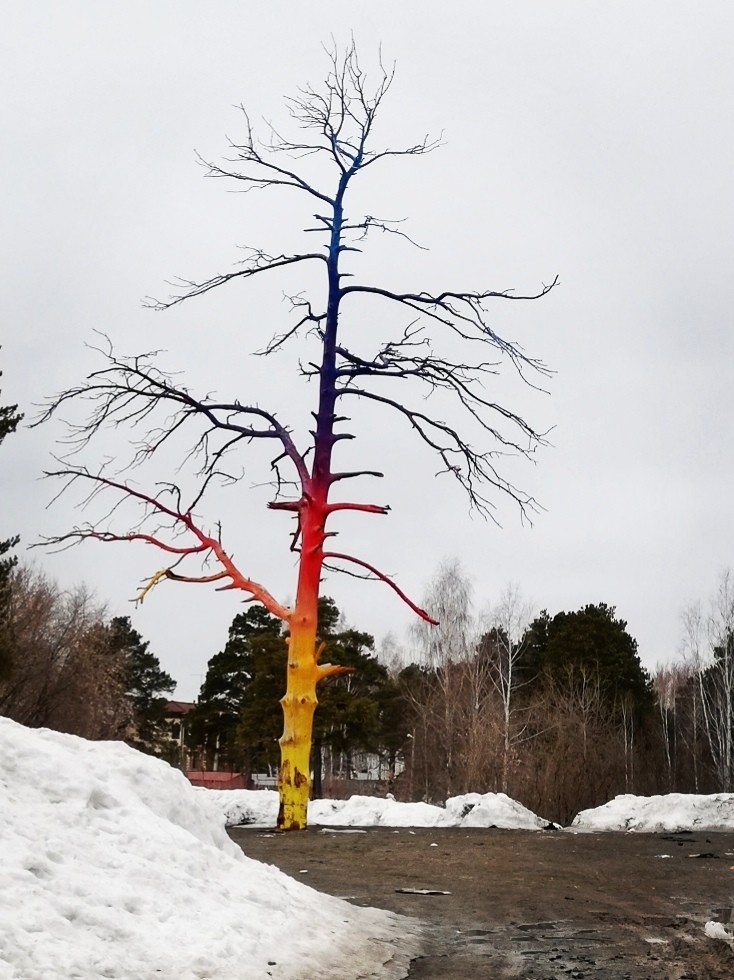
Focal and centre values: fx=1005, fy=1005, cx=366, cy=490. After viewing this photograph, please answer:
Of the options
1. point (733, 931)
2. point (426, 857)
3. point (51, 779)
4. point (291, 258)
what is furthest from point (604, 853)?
point (291, 258)

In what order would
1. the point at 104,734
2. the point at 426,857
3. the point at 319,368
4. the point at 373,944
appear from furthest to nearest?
the point at 104,734
the point at 319,368
the point at 426,857
the point at 373,944

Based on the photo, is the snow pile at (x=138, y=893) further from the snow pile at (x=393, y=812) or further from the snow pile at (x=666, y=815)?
the snow pile at (x=666, y=815)

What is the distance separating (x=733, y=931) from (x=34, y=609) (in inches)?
1638

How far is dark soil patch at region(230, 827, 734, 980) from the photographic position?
17.1 feet

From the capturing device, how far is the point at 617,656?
5178 cm

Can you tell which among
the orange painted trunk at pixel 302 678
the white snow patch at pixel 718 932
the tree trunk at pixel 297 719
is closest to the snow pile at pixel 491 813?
the orange painted trunk at pixel 302 678

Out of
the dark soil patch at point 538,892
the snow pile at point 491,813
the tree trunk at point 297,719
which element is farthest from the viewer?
the snow pile at point 491,813

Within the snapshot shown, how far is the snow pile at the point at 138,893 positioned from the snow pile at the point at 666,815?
32.4 ft

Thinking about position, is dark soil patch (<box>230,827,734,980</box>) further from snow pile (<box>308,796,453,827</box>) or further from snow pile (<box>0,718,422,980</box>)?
snow pile (<box>308,796,453,827</box>)

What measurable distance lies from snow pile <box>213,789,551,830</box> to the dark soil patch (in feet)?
6.92

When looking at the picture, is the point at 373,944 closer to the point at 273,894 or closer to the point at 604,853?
the point at 273,894

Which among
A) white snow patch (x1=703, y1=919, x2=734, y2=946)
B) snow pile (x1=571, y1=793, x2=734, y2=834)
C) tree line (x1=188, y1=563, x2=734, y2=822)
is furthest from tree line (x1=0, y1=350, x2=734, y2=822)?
white snow patch (x1=703, y1=919, x2=734, y2=946)

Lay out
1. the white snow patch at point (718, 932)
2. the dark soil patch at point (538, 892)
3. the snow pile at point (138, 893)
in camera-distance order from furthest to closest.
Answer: the white snow patch at point (718, 932), the dark soil patch at point (538, 892), the snow pile at point (138, 893)

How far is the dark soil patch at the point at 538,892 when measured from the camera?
5.22m
